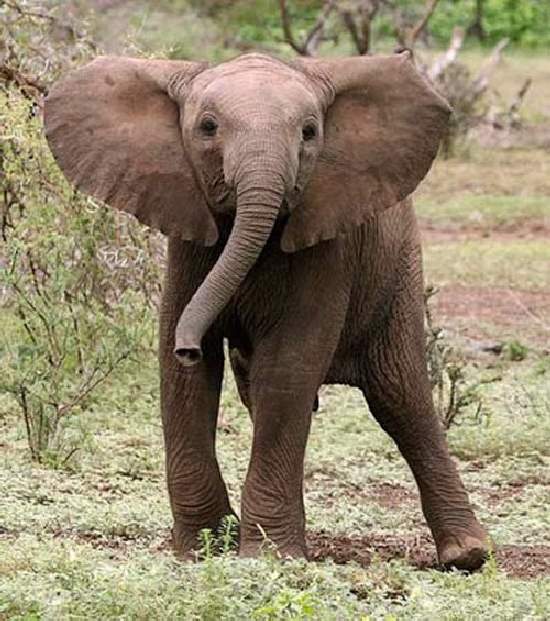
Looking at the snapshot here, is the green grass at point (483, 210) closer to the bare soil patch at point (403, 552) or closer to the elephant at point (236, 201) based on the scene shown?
the bare soil patch at point (403, 552)

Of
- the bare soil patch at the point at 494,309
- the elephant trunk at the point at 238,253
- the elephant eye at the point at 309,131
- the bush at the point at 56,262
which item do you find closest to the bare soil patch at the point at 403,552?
the elephant trunk at the point at 238,253

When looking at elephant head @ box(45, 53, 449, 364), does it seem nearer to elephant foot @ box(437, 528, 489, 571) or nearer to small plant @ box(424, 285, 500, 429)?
elephant foot @ box(437, 528, 489, 571)

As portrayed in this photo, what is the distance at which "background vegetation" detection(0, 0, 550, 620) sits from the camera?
4.93 m

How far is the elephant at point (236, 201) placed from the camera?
17.9 ft

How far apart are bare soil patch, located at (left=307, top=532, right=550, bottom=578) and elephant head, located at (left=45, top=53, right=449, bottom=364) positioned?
121 centimetres

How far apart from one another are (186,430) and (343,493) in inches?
70.3

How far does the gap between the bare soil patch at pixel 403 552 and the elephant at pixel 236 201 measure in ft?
1.63

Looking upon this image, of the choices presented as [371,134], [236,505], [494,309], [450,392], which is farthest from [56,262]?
[494,309]

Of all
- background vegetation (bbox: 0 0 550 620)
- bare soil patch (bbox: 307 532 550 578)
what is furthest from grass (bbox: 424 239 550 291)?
bare soil patch (bbox: 307 532 550 578)

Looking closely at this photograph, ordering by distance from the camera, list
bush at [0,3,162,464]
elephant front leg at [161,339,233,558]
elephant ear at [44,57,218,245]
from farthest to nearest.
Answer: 1. bush at [0,3,162,464]
2. elephant front leg at [161,339,233,558]
3. elephant ear at [44,57,218,245]


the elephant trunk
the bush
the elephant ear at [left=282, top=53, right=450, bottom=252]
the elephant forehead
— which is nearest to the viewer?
the elephant trunk

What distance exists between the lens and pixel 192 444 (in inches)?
231

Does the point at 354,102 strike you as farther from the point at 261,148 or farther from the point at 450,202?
the point at 450,202

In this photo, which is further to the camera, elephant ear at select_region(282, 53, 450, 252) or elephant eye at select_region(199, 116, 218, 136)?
elephant ear at select_region(282, 53, 450, 252)
